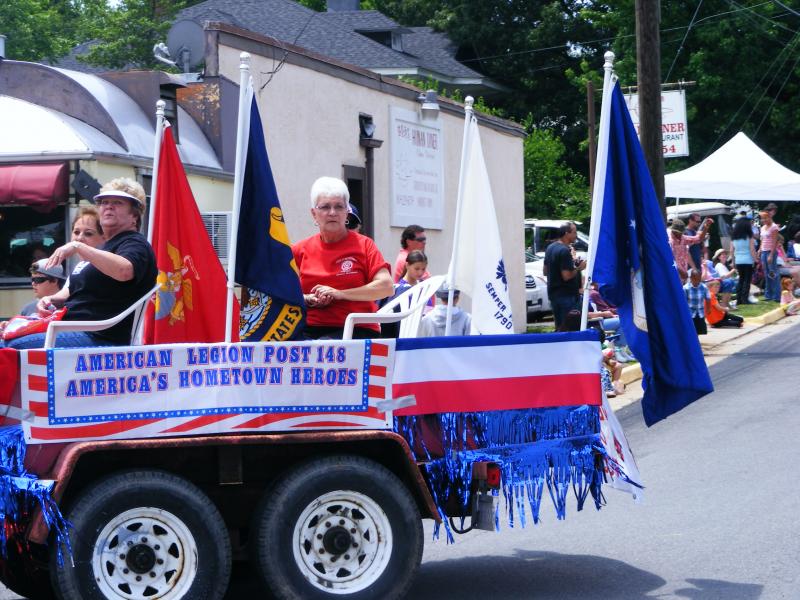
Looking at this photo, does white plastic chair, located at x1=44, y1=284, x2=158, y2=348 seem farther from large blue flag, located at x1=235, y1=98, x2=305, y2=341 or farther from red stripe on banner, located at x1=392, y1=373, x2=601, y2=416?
red stripe on banner, located at x1=392, y1=373, x2=601, y2=416

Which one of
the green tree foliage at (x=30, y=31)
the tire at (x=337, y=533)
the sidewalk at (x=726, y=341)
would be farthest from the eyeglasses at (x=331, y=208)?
the green tree foliage at (x=30, y=31)

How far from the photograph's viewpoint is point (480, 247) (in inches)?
290

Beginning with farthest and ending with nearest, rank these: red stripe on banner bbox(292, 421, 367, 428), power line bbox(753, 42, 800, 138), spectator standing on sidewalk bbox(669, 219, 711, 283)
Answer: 1. power line bbox(753, 42, 800, 138)
2. spectator standing on sidewalk bbox(669, 219, 711, 283)
3. red stripe on banner bbox(292, 421, 367, 428)

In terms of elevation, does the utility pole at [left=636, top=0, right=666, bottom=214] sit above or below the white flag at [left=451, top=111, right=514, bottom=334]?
above

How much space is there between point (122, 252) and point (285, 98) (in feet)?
31.6

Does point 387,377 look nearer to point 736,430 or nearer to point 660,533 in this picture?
point 660,533

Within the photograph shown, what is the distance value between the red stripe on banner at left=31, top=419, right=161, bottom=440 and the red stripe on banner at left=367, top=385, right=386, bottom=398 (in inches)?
38.4

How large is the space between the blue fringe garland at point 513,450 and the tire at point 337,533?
0.82 feet

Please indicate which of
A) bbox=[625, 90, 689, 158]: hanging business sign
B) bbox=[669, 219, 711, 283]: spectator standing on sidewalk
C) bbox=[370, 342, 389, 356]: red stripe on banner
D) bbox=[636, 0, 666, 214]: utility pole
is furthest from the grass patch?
bbox=[370, 342, 389, 356]: red stripe on banner

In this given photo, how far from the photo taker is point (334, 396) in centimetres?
583

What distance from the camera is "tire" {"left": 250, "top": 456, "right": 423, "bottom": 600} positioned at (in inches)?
224

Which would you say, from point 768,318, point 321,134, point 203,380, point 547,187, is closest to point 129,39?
point 547,187

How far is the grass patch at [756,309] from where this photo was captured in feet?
76.9

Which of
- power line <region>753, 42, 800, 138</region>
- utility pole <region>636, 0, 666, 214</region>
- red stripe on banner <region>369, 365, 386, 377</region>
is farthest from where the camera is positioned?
power line <region>753, 42, 800, 138</region>
